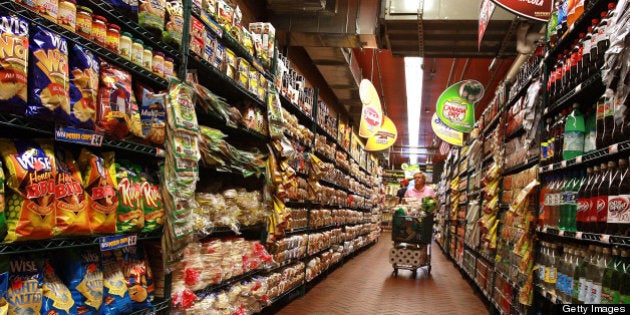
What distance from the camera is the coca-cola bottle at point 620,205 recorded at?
2266 millimetres

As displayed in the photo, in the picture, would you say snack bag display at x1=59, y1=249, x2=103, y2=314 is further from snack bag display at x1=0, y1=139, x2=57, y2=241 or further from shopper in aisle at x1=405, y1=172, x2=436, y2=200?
shopper in aisle at x1=405, y1=172, x2=436, y2=200

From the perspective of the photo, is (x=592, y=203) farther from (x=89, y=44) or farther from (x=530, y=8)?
(x=89, y=44)

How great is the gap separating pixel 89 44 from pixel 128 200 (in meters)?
0.83

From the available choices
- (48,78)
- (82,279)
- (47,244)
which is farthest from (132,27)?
(82,279)

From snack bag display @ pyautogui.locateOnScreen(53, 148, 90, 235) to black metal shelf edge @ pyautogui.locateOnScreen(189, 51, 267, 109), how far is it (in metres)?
1.30

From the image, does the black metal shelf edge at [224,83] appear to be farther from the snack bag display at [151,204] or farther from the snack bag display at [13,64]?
the snack bag display at [13,64]

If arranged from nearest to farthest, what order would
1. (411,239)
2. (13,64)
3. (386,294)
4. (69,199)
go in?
(13,64), (69,199), (386,294), (411,239)

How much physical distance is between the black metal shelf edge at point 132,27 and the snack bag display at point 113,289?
4.11ft

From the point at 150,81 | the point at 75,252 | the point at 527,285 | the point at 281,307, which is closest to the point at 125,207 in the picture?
the point at 75,252

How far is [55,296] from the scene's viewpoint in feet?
6.59

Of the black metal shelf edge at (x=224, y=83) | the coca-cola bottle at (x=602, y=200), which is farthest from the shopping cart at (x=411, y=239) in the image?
the coca-cola bottle at (x=602, y=200)

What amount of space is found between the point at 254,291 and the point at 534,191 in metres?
2.66

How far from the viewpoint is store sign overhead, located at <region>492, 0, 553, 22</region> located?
146 inches

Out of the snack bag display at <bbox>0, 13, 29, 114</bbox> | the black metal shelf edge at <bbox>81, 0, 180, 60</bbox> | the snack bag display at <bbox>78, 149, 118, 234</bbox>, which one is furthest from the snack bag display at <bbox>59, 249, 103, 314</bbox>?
the black metal shelf edge at <bbox>81, 0, 180, 60</bbox>
